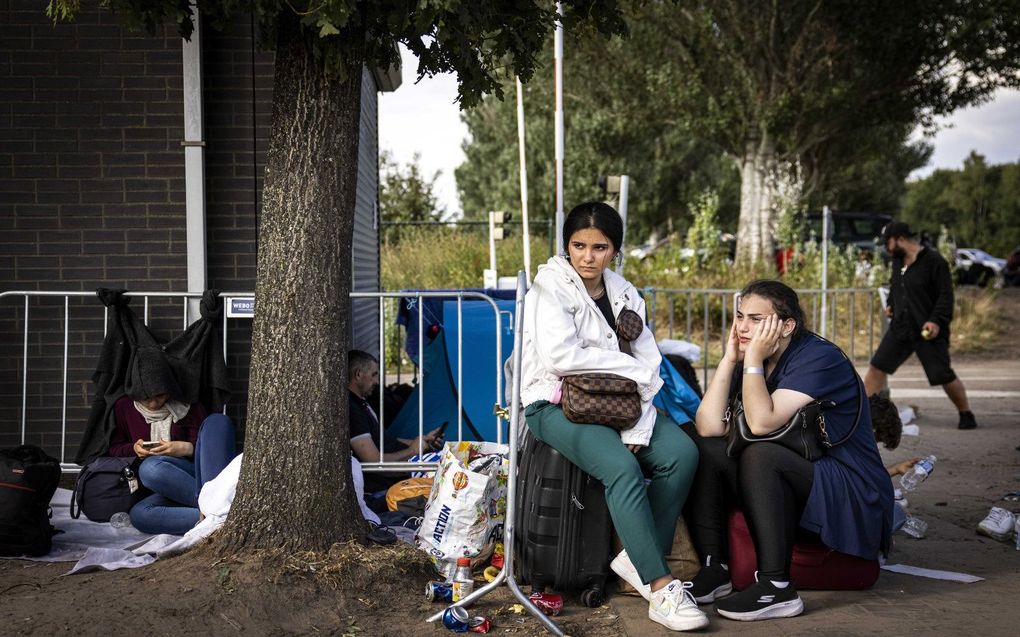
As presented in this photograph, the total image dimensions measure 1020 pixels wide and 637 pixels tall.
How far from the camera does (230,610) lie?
4.44m

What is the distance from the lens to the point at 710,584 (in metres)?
4.79

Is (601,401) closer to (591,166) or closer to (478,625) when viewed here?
(478,625)

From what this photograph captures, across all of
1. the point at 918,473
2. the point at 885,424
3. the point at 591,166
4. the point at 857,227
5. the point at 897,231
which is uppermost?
the point at 591,166

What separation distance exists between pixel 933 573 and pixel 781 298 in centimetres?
164

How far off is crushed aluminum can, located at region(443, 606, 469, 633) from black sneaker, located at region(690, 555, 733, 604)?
1069mm

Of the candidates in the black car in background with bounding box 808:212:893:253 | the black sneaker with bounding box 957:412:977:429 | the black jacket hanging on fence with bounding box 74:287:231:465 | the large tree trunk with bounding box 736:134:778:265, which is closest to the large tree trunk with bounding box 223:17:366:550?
the black jacket hanging on fence with bounding box 74:287:231:465

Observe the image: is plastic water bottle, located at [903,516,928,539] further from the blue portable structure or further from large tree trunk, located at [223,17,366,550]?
large tree trunk, located at [223,17,366,550]

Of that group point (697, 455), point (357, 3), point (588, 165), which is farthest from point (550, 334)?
point (588, 165)

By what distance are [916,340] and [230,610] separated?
7.25m

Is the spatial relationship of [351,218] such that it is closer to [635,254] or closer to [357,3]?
[357,3]

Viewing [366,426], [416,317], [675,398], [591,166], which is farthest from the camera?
[591,166]

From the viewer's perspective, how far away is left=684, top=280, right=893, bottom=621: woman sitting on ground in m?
4.59

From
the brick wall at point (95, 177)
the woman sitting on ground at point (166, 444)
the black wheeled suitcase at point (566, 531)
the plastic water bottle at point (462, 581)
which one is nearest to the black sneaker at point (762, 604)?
the black wheeled suitcase at point (566, 531)

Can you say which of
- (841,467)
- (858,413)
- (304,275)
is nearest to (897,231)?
(858,413)
